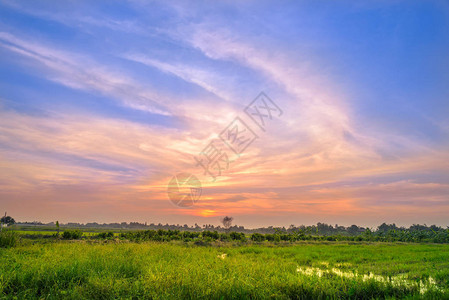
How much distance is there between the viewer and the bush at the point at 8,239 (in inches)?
484

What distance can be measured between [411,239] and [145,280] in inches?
2093

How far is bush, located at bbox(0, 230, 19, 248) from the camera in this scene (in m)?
12.3

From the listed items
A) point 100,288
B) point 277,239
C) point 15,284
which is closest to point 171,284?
point 100,288

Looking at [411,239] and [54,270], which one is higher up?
[54,270]

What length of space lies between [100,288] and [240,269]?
3.84m

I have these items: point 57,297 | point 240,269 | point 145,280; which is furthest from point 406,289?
point 57,297

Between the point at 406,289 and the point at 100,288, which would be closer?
the point at 100,288

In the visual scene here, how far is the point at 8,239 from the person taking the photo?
12508mm

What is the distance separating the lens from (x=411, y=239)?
46188 millimetres

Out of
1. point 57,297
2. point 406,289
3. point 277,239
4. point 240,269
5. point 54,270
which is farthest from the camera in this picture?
point 277,239

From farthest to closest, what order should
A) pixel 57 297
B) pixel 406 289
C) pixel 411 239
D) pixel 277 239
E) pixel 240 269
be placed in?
pixel 411 239 → pixel 277 239 → pixel 240 269 → pixel 406 289 → pixel 57 297

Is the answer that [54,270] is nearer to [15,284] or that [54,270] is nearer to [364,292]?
[15,284]

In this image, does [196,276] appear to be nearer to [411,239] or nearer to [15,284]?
[15,284]

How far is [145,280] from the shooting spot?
6.51 m
